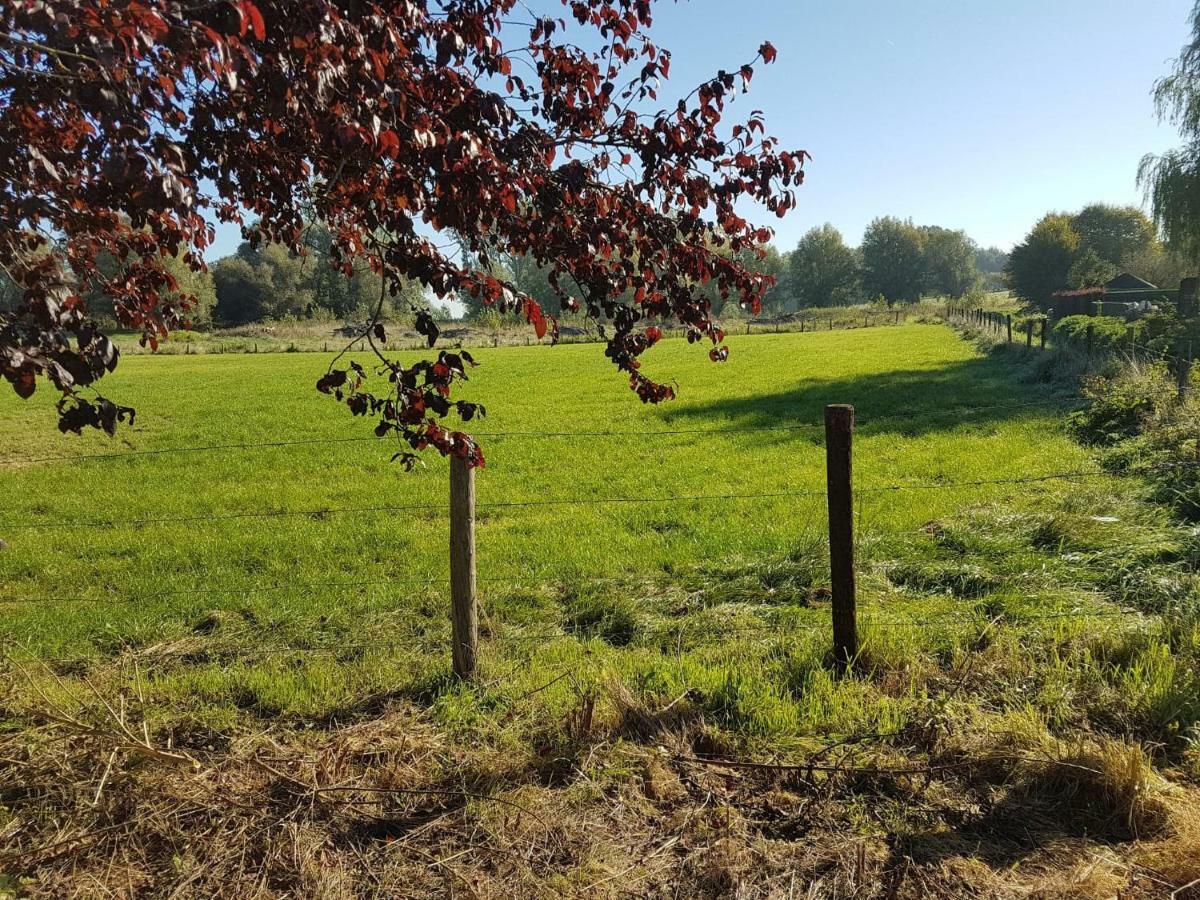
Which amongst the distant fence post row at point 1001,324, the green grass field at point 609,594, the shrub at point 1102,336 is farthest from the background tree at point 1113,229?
the green grass field at point 609,594

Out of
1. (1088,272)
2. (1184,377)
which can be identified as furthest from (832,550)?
(1088,272)

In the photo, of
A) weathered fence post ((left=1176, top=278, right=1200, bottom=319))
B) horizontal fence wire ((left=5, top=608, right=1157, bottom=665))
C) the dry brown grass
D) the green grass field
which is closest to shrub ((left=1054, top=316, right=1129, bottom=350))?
the green grass field

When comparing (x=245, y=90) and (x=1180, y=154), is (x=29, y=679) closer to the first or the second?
(x=245, y=90)

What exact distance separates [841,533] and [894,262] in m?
120

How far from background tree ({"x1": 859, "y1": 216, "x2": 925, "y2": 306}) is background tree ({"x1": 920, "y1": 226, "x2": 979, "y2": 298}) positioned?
8.16 metres

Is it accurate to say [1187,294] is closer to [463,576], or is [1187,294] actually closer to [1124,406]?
[1124,406]

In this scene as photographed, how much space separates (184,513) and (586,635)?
7345 mm

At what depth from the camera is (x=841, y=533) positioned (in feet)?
14.1

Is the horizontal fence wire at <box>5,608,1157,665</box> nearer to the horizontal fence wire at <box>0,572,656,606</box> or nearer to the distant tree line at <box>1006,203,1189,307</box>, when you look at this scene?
the horizontal fence wire at <box>0,572,656,606</box>

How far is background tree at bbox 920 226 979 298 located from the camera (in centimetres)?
12188

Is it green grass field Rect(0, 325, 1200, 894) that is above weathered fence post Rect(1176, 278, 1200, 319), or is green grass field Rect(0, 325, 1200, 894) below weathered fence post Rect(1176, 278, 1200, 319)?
below

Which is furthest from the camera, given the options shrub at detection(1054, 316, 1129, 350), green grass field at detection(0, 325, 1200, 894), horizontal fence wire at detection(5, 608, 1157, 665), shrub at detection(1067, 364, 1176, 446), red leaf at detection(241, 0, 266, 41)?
shrub at detection(1054, 316, 1129, 350)

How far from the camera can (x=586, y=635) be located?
5898 mm

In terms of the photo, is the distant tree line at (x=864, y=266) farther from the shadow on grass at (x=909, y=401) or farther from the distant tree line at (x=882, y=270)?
the shadow on grass at (x=909, y=401)
